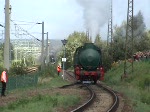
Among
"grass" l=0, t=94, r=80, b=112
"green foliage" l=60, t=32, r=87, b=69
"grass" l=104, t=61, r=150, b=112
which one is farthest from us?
"green foliage" l=60, t=32, r=87, b=69

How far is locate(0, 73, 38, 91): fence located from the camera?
95.9 ft

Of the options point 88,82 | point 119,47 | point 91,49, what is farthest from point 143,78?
point 119,47

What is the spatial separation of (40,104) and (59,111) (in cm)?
201

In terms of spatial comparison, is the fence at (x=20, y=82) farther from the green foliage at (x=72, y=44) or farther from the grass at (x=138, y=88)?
the green foliage at (x=72, y=44)

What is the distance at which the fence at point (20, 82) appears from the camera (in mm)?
29234

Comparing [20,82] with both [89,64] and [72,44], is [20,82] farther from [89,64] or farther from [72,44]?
→ [72,44]

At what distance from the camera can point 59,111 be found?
650 inches

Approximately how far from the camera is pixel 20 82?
3188 centimetres

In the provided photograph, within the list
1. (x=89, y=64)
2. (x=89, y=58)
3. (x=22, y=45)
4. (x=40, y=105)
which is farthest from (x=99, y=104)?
(x=22, y=45)

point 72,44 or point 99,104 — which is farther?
→ point 72,44

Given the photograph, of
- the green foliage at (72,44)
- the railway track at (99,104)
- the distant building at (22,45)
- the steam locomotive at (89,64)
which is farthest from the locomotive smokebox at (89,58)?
the green foliage at (72,44)

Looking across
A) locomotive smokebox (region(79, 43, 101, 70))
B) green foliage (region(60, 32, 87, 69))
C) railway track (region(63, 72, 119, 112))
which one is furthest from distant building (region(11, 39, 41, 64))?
railway track (region(63, 72, 119, 112))

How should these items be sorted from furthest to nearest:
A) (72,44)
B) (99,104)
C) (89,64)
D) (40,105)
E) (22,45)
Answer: (72,44) → (22,45) → (89,64) → (99,104) → (40,105)

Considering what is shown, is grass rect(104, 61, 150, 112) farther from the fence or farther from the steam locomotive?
the fence
